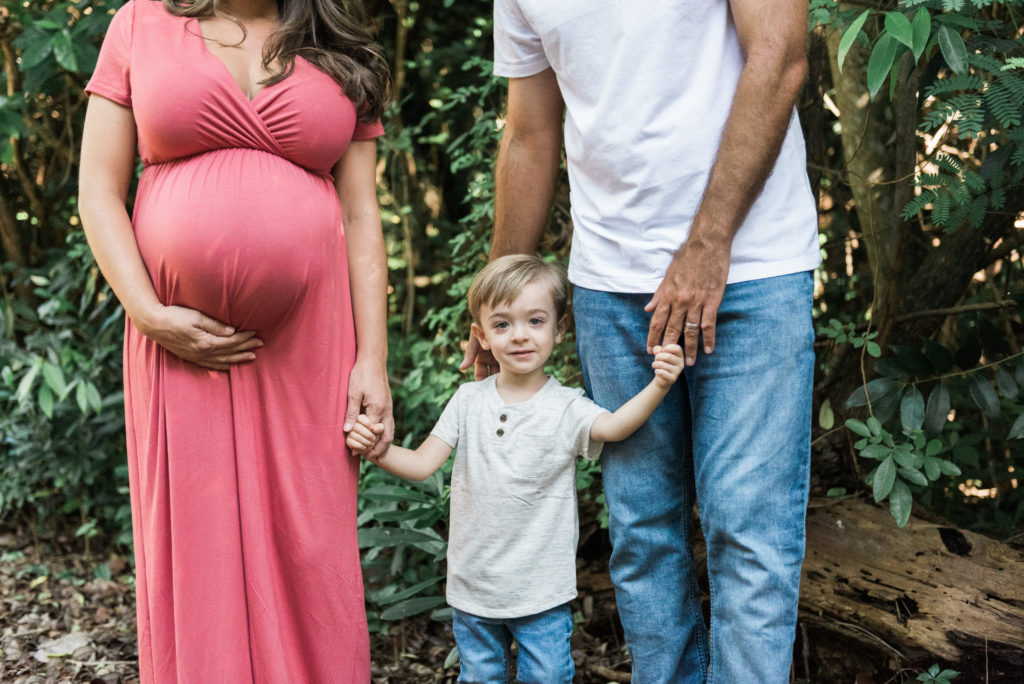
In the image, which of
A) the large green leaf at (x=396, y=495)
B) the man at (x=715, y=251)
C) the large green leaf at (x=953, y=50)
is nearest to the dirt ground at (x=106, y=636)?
the large green leaf at (x=396, y=495)

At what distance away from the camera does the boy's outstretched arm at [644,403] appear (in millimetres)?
1748

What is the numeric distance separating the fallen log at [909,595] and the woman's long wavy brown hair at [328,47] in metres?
1.76

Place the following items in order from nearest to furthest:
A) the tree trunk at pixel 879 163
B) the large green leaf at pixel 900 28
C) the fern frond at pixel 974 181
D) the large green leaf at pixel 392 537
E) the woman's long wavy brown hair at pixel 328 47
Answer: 1. the large green leaf at pixel 900 28
2. the woman's long wavy brown hair at pixel 328 47
3. the fern frond at pixel 974 181
4. the tree trunk at pixel 879 163
5. the large green leaf at pixel 392 537

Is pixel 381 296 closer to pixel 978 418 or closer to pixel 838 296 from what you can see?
pixel 838 296

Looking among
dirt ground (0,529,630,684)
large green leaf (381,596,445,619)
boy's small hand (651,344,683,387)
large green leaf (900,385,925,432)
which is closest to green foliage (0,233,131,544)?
dirt ground (0,529,630,684)

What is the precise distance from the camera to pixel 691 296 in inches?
66.8

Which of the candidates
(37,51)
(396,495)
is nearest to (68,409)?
(37,51)

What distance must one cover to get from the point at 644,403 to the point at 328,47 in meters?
1.02

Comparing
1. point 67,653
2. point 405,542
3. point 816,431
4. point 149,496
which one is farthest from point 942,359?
point 67,653

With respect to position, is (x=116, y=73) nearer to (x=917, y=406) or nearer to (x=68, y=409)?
(x=917, y=406)

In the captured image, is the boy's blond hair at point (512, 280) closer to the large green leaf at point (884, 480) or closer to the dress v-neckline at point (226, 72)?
the dress v-neckline at point (226, 72)

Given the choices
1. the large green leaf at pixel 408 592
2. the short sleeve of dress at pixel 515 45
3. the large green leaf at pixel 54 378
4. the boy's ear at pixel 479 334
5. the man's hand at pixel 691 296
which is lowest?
the large green leaf at pixel 408 592

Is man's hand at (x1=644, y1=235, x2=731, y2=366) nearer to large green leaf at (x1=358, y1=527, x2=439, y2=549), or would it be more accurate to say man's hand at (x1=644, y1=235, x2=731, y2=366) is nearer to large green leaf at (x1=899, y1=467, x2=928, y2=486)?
large green leaf at (x1=899, y1=467, x2=928, y2=486)

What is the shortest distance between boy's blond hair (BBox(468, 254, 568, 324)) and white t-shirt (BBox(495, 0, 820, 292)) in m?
0.18
